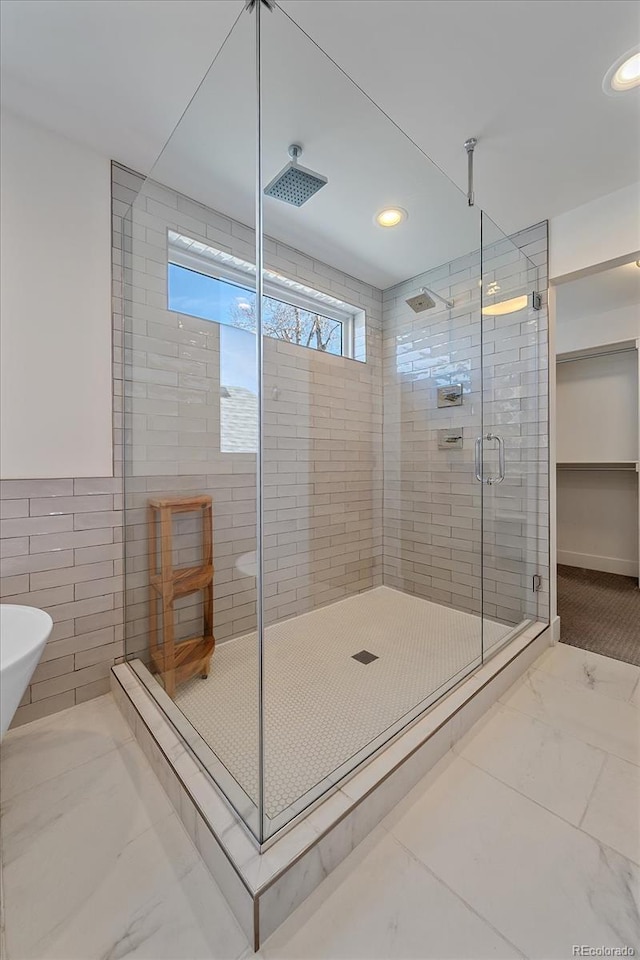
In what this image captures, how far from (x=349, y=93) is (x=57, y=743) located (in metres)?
2.78

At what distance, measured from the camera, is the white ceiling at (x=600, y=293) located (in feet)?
9.43

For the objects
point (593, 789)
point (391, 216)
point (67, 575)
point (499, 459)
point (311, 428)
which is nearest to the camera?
point (593, 789)

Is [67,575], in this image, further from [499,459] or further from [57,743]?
[499,459]

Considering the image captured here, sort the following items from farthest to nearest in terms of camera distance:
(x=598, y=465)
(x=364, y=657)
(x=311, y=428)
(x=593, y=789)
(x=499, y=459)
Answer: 1. (x=598, y=465)
2. (x=311, y=428)
3. (x=499, y=459)
4. (x=364, y=657)
5. (x=593, y=789)

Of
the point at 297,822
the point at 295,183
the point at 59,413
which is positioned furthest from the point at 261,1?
the point at 297,822

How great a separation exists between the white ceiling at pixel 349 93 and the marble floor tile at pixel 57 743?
2130mm

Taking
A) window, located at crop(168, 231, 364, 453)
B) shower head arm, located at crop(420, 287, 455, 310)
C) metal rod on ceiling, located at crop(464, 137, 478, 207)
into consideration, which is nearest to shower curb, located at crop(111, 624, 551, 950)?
window, located at crop(168, 231, 364, 453)

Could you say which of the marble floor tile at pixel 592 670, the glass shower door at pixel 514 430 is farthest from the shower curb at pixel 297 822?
the glass shower door at pixel 514 430

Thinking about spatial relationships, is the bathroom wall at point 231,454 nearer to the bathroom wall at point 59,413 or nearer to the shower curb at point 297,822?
the bathroom wall at point 59,413

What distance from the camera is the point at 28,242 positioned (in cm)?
158

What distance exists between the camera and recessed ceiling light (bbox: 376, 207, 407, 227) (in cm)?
214

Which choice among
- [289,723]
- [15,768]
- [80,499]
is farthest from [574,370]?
[15,768]

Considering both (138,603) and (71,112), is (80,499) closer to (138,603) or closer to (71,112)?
(138,603)

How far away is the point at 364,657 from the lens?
6.70 ft
